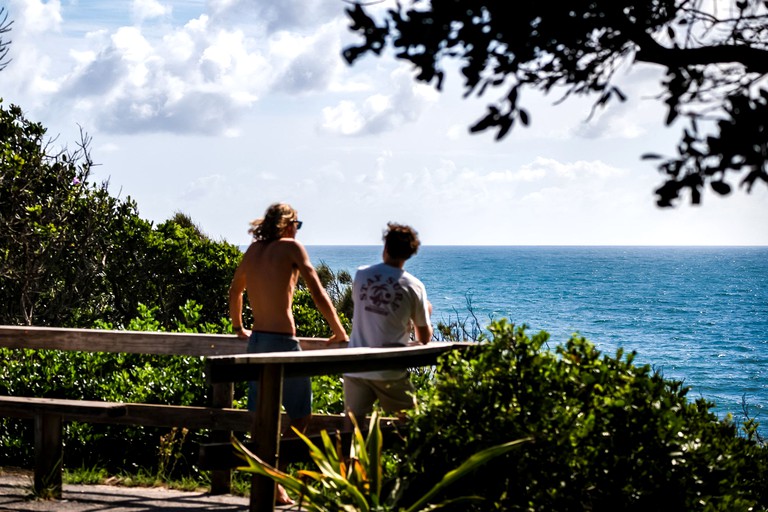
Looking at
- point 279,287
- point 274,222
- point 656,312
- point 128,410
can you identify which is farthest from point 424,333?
point 656,312

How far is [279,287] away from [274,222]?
43 cm

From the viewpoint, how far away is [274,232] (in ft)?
20.1

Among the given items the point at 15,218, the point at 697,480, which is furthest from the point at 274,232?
the point at 15,218

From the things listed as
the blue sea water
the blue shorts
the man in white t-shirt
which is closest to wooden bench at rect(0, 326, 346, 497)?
the blue shorts

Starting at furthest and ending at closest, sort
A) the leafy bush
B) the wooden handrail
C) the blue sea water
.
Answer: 1. the blue sea water
2. the wooden handrail
3. the leafy bush

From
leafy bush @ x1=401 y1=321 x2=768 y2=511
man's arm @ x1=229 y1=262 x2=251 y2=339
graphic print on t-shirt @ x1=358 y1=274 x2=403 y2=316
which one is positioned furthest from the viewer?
man's arm @ x1=229 y1=262 x2=251 y2=339

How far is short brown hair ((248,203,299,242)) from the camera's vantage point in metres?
6.11

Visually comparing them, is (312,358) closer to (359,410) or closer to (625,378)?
(359,410)

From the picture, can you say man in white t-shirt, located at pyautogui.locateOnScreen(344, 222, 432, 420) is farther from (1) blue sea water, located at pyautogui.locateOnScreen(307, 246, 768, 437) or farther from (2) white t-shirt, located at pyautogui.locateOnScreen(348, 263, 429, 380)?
(1) blue sea water, located at pyautogui.locateOnScreen(307, 246, 768, 437)

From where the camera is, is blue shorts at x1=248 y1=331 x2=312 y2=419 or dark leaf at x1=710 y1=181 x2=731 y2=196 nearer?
dark leaf at x1=710 y1=181 x2=731 y2=196

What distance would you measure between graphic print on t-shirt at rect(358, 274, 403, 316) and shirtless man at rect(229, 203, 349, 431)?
417 mm

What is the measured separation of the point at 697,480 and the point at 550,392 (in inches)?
38.4

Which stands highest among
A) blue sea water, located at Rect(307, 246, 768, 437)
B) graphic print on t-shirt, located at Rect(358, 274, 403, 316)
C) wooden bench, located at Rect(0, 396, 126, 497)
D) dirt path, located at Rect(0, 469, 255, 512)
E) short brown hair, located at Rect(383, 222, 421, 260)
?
short brown hair, located at Rect(383, 222, 421, 260)

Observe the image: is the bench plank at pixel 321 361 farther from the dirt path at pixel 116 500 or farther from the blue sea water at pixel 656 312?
the blue sea water at pixel 656 312
